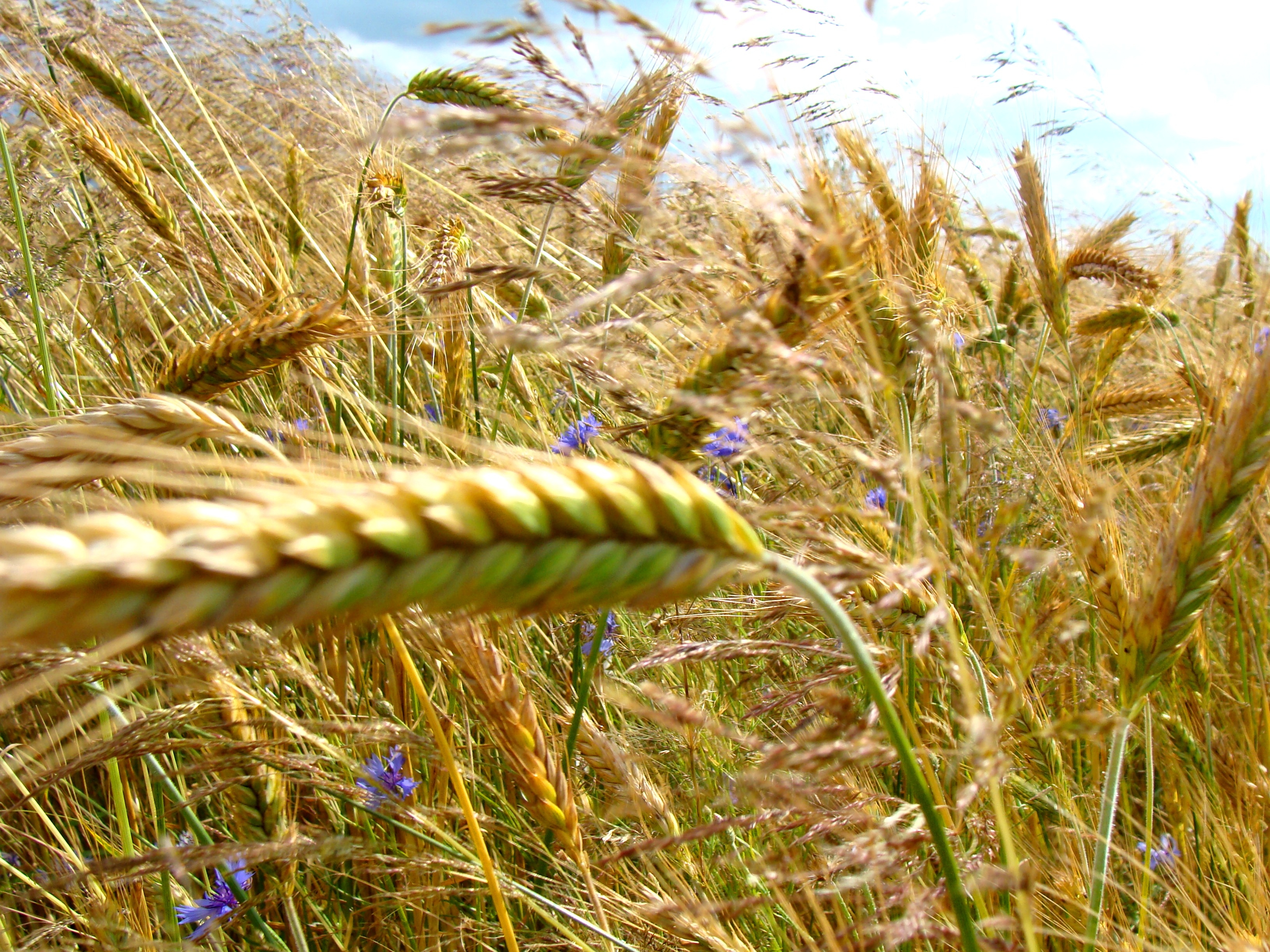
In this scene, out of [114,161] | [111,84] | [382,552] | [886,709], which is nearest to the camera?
[382,552]

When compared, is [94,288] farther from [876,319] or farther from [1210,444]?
[1210,444]

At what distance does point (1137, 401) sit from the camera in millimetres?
2273

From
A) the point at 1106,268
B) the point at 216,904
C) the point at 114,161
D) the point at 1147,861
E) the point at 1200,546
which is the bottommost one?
the point at 216,904

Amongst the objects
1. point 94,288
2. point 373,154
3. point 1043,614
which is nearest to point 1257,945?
point 1043,614

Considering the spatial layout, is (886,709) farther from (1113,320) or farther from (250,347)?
(1113,320)

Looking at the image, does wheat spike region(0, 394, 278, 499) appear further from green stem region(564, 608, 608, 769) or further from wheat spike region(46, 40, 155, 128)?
wheat spike region(46, 40, 155, 128)

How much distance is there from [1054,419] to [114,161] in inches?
107

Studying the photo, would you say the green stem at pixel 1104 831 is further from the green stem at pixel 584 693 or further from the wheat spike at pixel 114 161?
the wheat spike at pixel 114 161

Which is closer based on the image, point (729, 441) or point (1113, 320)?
point (729, 441)

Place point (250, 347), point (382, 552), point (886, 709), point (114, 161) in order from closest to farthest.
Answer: point (382, 552) < point (886, 709) < point (250, 347) < point (114, 161)

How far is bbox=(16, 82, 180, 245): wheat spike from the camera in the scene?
6.21ft

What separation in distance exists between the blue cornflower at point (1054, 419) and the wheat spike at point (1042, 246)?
327 millimetres

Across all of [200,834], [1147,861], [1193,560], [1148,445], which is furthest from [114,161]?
[1148,445]

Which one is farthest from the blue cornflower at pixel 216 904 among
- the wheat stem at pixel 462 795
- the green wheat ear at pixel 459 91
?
the green wheat ear at pixel 459 91
